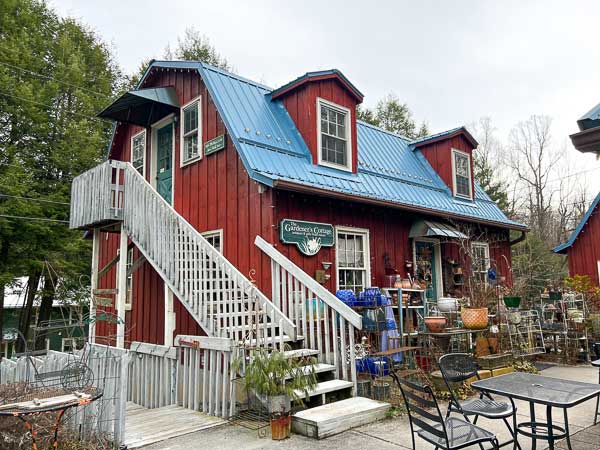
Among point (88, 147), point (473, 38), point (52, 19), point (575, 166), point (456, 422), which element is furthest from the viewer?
point (575, 166)

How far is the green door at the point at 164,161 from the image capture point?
35.4ft

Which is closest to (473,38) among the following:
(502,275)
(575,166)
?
(502,275)

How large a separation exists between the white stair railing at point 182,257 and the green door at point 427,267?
4.53m

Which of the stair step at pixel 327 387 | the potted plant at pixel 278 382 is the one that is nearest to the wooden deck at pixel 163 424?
the potted plant at pixel 278 382

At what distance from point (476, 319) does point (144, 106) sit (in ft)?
27.8

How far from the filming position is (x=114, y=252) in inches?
486

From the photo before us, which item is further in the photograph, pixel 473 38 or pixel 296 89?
pixel 473 38

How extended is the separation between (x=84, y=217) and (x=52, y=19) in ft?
49.2

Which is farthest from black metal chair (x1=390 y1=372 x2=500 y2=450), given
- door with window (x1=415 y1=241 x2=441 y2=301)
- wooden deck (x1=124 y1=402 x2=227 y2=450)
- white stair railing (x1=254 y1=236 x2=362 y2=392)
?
door with window (x1=415 y1=241 x2=441 y2=301)

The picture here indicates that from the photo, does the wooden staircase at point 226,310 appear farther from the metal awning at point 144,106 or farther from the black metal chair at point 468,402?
the metal awning at point 144,106

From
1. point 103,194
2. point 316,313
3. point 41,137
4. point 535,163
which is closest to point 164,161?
point 103,194

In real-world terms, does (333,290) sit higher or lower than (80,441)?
higher

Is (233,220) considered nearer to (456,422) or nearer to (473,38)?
(456,422)

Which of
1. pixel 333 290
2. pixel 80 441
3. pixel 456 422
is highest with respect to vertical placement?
pixel 333 290
